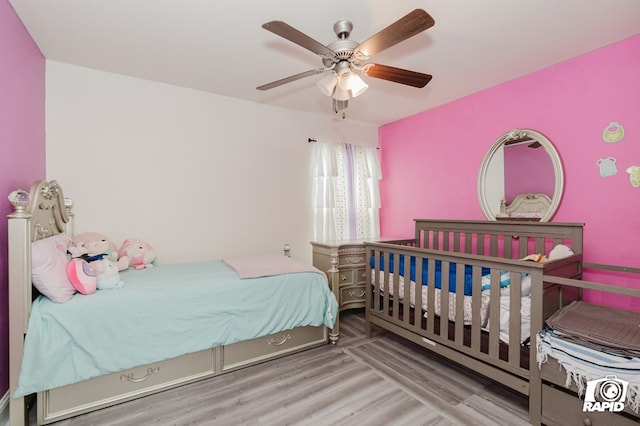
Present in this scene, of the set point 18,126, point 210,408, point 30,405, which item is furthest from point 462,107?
point 30,405

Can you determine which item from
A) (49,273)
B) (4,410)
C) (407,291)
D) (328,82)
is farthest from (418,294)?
(4,410)

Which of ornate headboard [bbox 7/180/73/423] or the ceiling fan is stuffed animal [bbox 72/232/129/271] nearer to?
ornate headboard [bbox 7/180/73/423]

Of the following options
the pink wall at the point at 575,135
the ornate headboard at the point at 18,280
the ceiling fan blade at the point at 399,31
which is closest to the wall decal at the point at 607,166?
the pink wall at the point at 575,135

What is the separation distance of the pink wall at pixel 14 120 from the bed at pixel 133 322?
15 centimetres

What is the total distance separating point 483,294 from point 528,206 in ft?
3.91

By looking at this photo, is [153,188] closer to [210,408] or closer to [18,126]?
[18,126]

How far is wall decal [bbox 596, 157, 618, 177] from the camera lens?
2154 millimetres

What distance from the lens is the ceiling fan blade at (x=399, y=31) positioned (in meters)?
1.28

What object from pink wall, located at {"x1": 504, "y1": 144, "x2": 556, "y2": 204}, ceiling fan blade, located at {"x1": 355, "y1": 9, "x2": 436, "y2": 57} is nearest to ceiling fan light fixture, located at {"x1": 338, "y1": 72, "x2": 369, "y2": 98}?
ceiling fan blade, located at {"x1": 355, "y1": 9, "x2": 436, "y2": 57}

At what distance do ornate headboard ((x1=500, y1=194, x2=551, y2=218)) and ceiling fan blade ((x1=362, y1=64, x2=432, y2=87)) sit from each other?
1.60 m

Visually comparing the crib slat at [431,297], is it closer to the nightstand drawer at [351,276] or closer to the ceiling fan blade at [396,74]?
the nightstand drawer at [351,276]

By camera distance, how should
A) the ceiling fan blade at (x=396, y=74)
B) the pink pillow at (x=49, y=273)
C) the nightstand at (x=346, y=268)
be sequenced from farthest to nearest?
1. the nightstand at (x=346, y=268)
2. the ceiling fan blade at (x=396, y=74)
3. the pink pillow at (x=49, y=273)

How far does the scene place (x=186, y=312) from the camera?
6.40 ft

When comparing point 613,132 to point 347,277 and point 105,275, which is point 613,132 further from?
point 105,275
